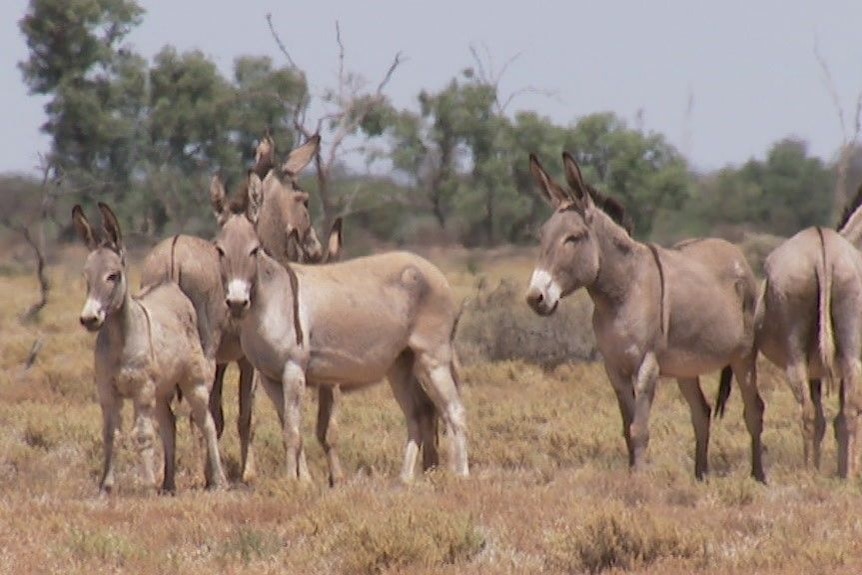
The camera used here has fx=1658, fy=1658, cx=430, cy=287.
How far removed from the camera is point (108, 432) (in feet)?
37.2

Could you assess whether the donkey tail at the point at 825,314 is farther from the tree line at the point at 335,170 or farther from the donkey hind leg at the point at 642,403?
the tree line at the point at 335,170

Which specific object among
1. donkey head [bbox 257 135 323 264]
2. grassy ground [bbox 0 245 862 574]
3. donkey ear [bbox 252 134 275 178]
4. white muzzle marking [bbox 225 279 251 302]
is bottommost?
grassy ground [bbox 0 245 862 574]

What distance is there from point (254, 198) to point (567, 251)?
2.64m

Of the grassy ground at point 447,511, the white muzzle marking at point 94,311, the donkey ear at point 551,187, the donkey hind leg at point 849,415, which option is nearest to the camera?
the grassy ground at point 447,511

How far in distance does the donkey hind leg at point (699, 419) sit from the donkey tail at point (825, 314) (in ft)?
3.37

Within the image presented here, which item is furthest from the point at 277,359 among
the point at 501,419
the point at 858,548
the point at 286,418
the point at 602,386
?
the point at 602,386

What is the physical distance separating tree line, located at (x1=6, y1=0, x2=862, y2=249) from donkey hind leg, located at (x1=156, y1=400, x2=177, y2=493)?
107ft

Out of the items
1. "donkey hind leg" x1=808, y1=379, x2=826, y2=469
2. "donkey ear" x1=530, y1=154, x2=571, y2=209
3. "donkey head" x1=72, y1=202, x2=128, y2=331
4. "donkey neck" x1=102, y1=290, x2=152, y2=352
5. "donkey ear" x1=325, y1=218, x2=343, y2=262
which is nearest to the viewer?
"donkey head" x1=72, y1=202, x2=128, y2=331

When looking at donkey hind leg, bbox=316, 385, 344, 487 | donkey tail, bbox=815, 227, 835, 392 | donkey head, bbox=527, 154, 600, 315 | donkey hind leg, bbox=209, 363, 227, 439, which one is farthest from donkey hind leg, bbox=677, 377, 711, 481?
donkey hind leg, bbox=209, 363, 227, 439

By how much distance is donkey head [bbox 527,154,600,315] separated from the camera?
448 inches

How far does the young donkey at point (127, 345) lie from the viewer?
36.5ft

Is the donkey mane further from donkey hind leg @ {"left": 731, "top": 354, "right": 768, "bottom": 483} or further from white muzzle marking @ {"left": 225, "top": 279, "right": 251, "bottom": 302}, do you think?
white muzzle marking @ {"left": 225, "top": 279, "right": 251, "bottom": 302}

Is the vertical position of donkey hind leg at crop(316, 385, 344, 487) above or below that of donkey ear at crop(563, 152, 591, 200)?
below

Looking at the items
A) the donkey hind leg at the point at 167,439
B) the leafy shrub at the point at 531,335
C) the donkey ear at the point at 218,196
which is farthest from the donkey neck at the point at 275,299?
the leafy shrub at the point at 531,335
